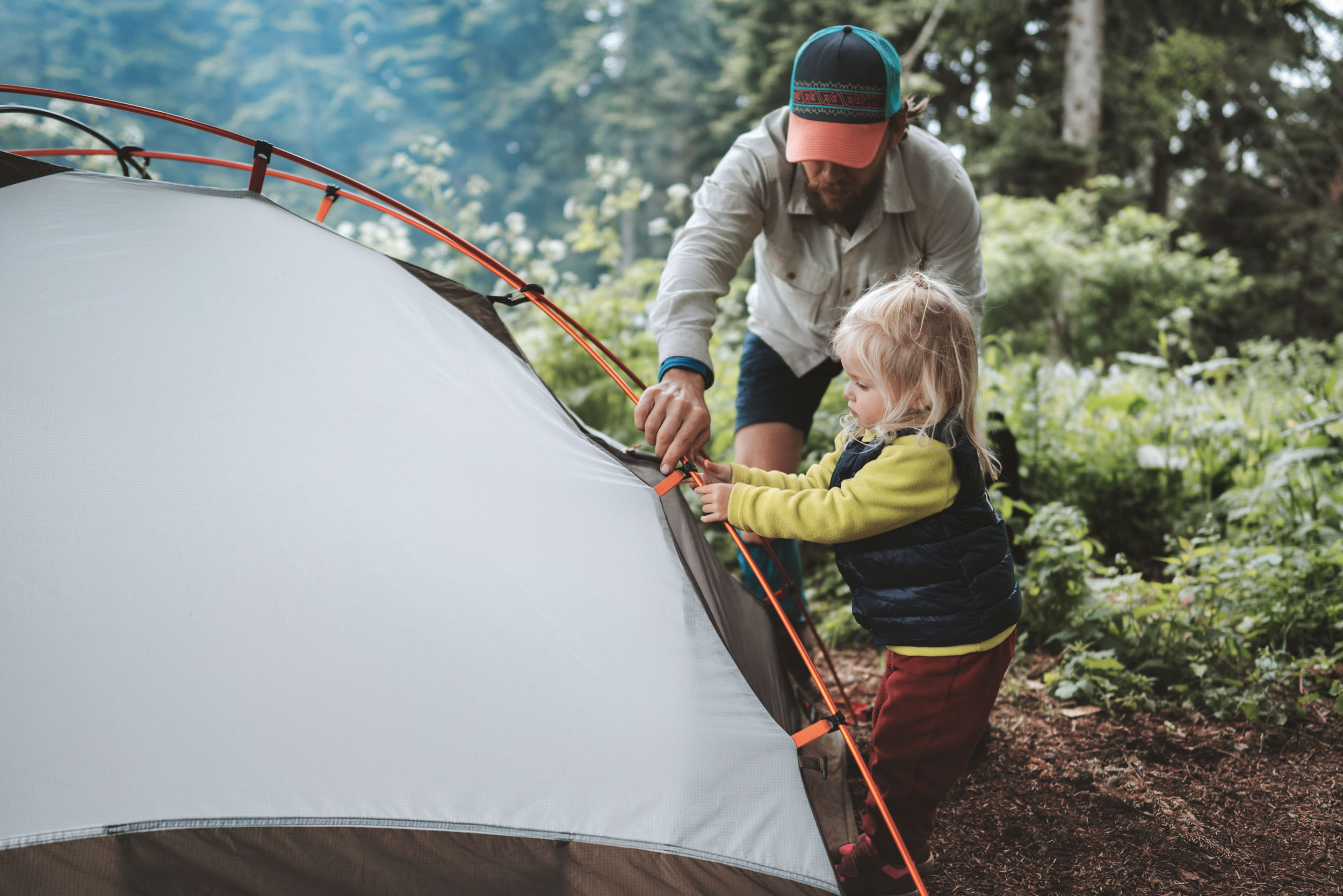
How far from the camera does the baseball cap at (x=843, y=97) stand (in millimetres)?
1817

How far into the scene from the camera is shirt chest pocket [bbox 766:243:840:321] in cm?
218

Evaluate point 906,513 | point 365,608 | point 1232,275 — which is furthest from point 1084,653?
point 1232,275

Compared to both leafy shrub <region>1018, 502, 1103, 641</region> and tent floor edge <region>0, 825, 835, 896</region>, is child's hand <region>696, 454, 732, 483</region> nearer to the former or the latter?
tent floor edge <region>0, 825, 835, 896</region>

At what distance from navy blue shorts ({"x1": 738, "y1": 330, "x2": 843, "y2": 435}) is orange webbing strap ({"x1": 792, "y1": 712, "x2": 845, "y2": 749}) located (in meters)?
0.89

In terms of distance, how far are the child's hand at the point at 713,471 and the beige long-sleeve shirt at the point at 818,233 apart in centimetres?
39

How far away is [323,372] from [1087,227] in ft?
26.9

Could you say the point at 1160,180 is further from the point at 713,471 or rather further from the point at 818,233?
the point at 713,471

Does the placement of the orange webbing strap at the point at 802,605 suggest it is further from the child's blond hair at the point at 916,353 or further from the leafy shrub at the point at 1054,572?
the leafy shrub at the point at 1054,572

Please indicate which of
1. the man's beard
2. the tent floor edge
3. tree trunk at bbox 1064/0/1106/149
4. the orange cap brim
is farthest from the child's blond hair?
tree trunk at bbox 1064/0/1106/149

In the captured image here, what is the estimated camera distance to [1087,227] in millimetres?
8148

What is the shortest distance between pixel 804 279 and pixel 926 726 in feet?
3.72

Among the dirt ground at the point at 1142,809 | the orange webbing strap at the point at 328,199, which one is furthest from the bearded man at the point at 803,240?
the orange webbing strap at the point at 328,199

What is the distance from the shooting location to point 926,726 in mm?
1569

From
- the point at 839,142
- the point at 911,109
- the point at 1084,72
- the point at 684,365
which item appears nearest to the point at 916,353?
the point at 684,365
